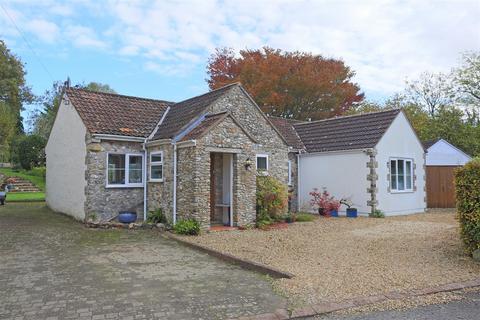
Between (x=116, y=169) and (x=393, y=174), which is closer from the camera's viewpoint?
(x=116, y=169)

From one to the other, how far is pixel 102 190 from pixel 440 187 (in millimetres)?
18178

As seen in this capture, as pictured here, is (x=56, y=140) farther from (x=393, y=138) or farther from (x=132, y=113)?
(x=393, y=138)

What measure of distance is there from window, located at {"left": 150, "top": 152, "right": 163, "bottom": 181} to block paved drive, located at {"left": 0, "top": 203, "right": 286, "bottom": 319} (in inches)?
144

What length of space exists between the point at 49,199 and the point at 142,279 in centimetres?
1554

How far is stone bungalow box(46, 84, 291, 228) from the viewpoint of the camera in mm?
13898

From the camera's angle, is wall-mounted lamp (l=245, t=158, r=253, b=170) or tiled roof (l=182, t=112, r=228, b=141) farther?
wall-mounted lamp (l=245, t=158, r=253, b=170)

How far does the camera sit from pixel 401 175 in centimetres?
1991

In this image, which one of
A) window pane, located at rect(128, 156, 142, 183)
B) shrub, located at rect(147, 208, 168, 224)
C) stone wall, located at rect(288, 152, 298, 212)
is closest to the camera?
shrub, located at rect(147, 208, 168, 224)

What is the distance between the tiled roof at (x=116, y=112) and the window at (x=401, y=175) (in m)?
11.3

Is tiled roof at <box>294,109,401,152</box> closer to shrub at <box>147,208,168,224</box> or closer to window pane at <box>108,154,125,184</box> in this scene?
shrub at <box>147,208,168,224</box>

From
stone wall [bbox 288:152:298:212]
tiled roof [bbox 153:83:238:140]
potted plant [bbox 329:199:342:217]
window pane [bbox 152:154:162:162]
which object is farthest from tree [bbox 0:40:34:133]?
potted plant [bbox 329:199:342:217]

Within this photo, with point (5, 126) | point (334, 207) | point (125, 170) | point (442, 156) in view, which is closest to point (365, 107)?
point (442, 156)

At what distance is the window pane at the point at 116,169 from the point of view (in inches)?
617

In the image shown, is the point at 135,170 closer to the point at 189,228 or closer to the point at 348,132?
the point at 189,228
